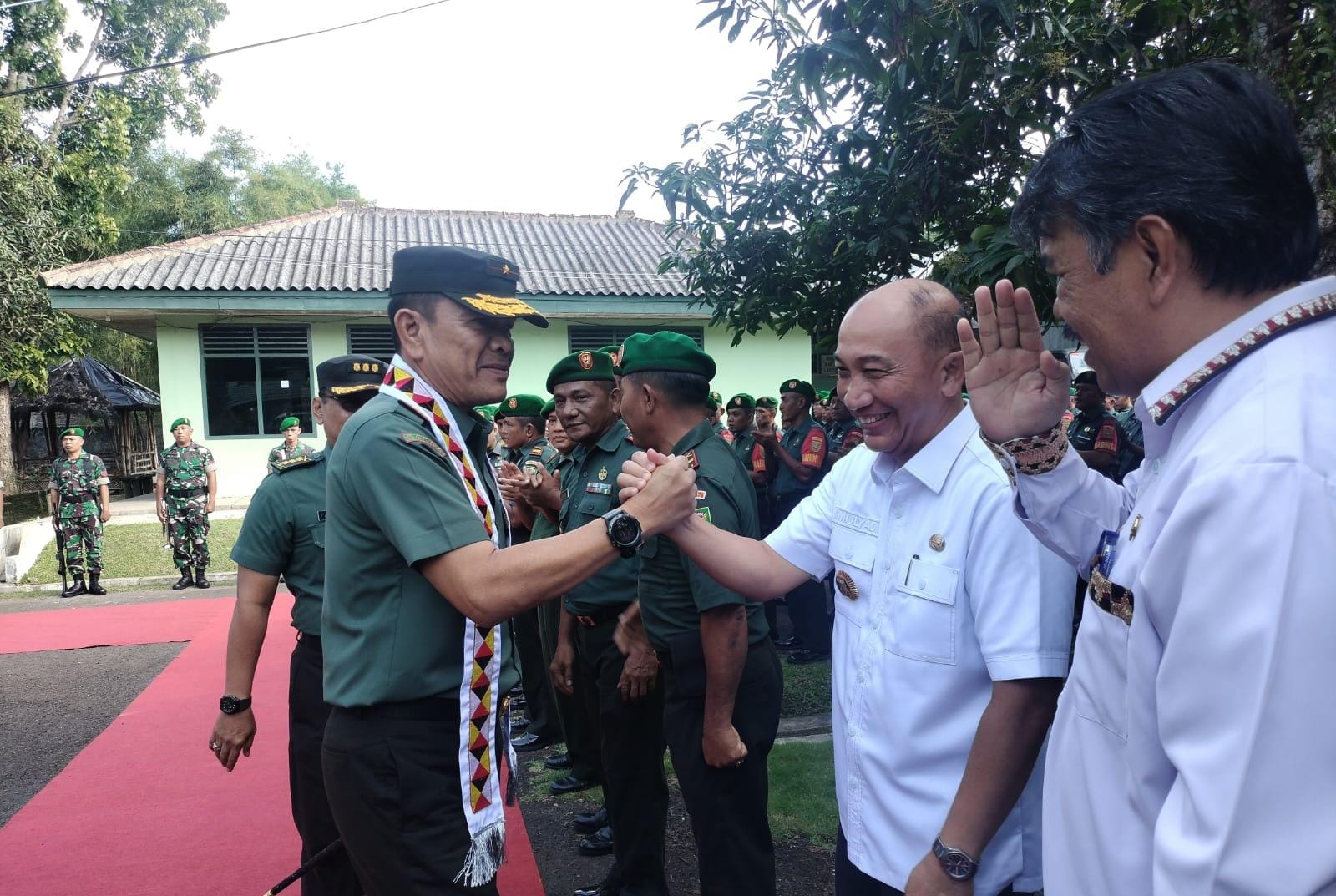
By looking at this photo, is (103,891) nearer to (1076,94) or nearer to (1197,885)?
(1197,885)

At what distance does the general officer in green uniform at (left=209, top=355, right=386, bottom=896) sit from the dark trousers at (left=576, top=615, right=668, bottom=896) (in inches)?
36.8

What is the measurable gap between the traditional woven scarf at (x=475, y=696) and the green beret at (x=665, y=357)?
101 centimetres

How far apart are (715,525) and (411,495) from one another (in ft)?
3.29

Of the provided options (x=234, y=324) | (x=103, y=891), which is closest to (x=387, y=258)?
(x=234, y=324)

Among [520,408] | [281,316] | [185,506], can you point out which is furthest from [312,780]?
[281,316]

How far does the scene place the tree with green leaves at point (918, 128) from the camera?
2879mm

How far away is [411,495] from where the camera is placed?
1.86 m

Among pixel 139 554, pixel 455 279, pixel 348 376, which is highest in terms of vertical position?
pixel 455 279

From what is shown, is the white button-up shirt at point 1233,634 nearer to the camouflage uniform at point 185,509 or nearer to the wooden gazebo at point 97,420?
the camouflage uniform at point 185,509

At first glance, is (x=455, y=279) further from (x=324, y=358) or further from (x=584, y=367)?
(x=324, y=358)

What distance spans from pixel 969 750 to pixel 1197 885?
812mm

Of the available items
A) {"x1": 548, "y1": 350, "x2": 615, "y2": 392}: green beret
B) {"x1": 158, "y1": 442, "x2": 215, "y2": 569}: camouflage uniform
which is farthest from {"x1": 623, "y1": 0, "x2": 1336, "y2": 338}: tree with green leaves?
{"x1": 158, "y1": 442, "x2": 215, "y2": 569}: camouflage uniform

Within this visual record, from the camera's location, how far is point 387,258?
15.6m

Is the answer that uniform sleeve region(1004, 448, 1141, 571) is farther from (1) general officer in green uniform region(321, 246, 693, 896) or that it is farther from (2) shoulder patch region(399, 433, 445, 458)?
(2) shoulder patch region(399, 433, 445, 458)
